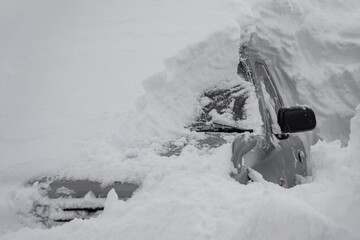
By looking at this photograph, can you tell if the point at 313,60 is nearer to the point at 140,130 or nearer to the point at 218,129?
the point at 218,129

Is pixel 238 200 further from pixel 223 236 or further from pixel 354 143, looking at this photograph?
pixel 354 143

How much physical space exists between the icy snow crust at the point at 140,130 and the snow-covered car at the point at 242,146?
72 millimetres

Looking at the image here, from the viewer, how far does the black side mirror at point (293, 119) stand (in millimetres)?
2791

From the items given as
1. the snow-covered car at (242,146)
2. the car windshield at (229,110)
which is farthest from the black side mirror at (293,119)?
the car windshield at (229,110)

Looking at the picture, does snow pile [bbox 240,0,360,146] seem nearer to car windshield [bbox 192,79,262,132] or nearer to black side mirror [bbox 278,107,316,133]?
car windshield [bbox 192,79,262,132]

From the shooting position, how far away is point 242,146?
9.10 ft

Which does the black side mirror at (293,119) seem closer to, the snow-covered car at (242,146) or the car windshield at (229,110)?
the snow-covered car at (242,146)

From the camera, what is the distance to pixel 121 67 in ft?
10.1

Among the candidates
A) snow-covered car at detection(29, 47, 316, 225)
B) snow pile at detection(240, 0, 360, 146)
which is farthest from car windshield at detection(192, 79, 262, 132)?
snow pile at detection(240, 0, 360, 146)

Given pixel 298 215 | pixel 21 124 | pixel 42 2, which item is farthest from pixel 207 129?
pixel 42 2

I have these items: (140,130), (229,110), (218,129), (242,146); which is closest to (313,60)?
(229,110)

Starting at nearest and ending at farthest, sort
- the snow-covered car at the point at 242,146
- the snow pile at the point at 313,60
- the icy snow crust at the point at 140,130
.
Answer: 1. the icy snow crust at the point at 140,130
2. the snow-covered car at the point at 242,146
3. the snow pile at the point at 313,60

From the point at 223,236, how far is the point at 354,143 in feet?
2.92

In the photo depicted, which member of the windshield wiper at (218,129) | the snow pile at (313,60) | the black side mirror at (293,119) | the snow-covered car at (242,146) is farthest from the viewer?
the snow pile at (313,60)
